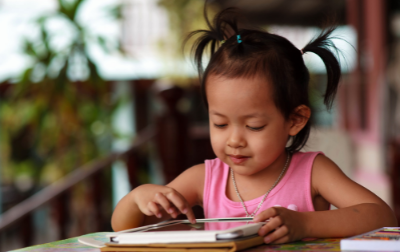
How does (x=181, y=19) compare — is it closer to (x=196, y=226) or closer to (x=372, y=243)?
(x=196, y=226)

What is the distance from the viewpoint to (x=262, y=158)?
100 centimetres

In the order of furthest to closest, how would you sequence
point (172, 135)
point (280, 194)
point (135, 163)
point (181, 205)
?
point (135, 163) → point (172, 135) → point (280, 194) → point (181, 205)

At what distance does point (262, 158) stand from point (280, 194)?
15cm

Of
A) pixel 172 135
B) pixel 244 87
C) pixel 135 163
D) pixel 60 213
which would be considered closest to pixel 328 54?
pixel 244 87

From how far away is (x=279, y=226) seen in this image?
76cm

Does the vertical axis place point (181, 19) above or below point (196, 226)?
above

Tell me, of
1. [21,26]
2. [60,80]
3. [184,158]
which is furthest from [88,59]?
[184,158]

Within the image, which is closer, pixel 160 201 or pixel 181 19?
pixel 160 201

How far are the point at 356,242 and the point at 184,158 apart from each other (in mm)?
1956

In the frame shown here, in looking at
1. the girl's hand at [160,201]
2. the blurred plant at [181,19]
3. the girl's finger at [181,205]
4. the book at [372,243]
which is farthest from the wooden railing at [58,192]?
the blurred plant at [181,19]

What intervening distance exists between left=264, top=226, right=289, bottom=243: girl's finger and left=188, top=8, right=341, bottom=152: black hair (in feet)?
1.09

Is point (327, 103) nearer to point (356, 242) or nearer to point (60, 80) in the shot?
point (356, 242)

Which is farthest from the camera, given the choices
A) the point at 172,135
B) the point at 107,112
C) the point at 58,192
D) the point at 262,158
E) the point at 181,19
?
the point at 181,19

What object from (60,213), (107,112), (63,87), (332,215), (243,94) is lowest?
(60,213)
